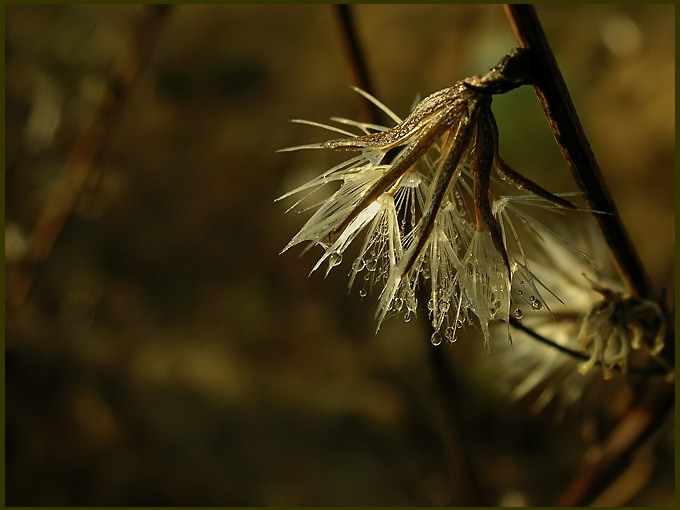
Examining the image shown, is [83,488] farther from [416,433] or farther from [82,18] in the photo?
[82,18]

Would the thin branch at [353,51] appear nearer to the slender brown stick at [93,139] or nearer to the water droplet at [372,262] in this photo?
the water droplet at [372,262]

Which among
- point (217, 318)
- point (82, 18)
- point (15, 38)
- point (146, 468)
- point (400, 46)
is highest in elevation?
point (15, 38)

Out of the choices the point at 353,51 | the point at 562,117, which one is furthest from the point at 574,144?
the point at 353,51

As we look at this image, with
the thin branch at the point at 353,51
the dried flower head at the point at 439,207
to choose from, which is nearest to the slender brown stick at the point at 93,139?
the thin branch at the point at 353,51

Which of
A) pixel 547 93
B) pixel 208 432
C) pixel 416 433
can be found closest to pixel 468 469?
pixel 547 93

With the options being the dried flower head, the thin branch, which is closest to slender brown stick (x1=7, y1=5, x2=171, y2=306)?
the thin branch

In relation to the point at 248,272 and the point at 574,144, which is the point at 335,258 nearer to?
the point at 574,144
